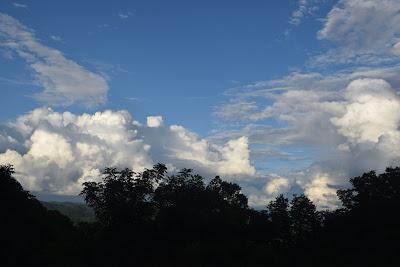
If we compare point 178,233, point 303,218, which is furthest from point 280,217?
point 178,233

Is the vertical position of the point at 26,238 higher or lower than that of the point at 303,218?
lower

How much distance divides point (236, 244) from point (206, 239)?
10825 mm

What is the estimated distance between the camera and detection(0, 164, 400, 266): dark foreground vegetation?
Answer: 77.1 metres

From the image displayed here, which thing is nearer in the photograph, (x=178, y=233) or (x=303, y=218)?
(x=178, y=233)

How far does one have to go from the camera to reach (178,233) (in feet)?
300

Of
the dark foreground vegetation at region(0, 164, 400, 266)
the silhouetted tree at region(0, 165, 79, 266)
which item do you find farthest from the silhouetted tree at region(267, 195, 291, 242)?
the silhouetted tree at region(0, 165, 79, 266)

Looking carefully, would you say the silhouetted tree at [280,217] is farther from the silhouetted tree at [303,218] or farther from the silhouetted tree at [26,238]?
the silhouetted tree at [26,238]

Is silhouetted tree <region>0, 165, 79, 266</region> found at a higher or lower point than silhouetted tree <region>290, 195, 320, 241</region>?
lower

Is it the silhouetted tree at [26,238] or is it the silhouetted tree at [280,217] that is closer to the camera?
the silhouetted tree at [26,238]

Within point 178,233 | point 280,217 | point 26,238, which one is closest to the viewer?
point 26,238

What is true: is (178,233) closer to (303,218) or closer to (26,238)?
(26,238)

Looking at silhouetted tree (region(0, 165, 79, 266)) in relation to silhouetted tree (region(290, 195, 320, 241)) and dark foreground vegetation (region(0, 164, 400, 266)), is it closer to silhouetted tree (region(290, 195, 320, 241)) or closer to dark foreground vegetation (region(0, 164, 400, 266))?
dark foreground vegetation (region(0, 164, 400, 266))

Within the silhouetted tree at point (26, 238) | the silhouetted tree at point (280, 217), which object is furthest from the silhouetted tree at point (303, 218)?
the silhouetted tree at point (26, 238)

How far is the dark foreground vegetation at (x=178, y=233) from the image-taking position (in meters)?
77.1
